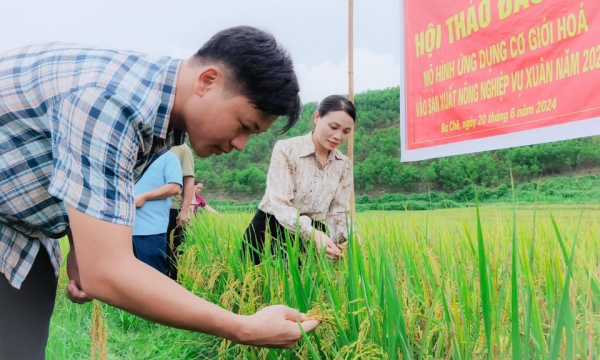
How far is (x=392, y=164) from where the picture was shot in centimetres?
400

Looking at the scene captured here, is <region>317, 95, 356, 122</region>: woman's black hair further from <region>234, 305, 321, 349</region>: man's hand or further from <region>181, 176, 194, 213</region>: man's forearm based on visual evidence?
<region>181, 176, 194, 213</region>: man's forearm

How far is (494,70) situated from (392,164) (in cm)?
212

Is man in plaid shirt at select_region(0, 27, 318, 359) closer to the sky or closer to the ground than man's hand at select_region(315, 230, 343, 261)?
closer to the sky

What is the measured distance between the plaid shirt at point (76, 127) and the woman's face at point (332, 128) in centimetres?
101

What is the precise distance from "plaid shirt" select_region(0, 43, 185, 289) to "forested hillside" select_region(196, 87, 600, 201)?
31cm

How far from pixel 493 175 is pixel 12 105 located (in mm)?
2120

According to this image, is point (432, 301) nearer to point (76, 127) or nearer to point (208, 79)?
point (208, 79)

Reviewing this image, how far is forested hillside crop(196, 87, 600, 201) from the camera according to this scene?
2086 mm

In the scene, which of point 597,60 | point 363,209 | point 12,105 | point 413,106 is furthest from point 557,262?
point 363,209

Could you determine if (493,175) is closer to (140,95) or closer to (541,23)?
(541,23)

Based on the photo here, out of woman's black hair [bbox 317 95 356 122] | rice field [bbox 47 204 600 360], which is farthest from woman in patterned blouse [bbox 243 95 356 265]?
rice field [bbox 47 204 600 360]

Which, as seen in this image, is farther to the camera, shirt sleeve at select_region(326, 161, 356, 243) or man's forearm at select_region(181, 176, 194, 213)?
man's forearm at select_region(181, 176, 194, 213)

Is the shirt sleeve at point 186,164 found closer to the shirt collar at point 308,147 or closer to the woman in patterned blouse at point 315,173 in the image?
the woman in patterned blouse at point 315,173

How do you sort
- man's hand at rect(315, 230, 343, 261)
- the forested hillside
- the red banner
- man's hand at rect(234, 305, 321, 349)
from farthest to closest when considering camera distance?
the forested hillside < the red banner < man's hand at rect(315, 230, 343, 261) < man's hand at rect(234, 305, 321, 349)
